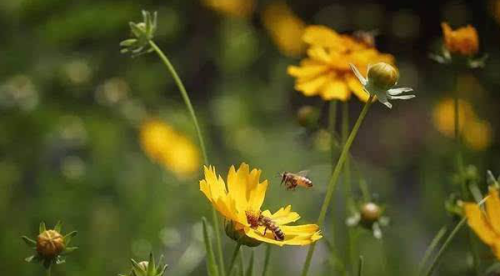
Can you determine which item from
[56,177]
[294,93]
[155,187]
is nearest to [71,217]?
[56,177]

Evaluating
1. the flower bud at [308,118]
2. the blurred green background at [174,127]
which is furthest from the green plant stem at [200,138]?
the blurred green background at [174,127]

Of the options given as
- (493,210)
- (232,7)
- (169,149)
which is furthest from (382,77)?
(232,7)

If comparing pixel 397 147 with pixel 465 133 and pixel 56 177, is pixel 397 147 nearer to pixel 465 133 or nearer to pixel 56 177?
pixel 465 133

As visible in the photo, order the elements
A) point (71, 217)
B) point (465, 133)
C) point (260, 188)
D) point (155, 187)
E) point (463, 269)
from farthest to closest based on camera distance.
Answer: point (465, 133)
point (155, 187)
point (71, 217)
point (463, 269)
point (260, 188)

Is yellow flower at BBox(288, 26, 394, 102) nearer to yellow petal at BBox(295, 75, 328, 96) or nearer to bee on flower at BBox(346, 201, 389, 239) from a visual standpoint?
yellow petal at BBox(295, 75, 328, 96)

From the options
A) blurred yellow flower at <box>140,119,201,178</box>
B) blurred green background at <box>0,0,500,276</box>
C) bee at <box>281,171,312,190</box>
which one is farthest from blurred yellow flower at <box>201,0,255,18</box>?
bee at <box>281,171,312,190</box>

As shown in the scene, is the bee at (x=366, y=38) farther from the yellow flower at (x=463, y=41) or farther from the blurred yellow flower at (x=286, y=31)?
the blurred yellow flower at (x=286, y=31)
